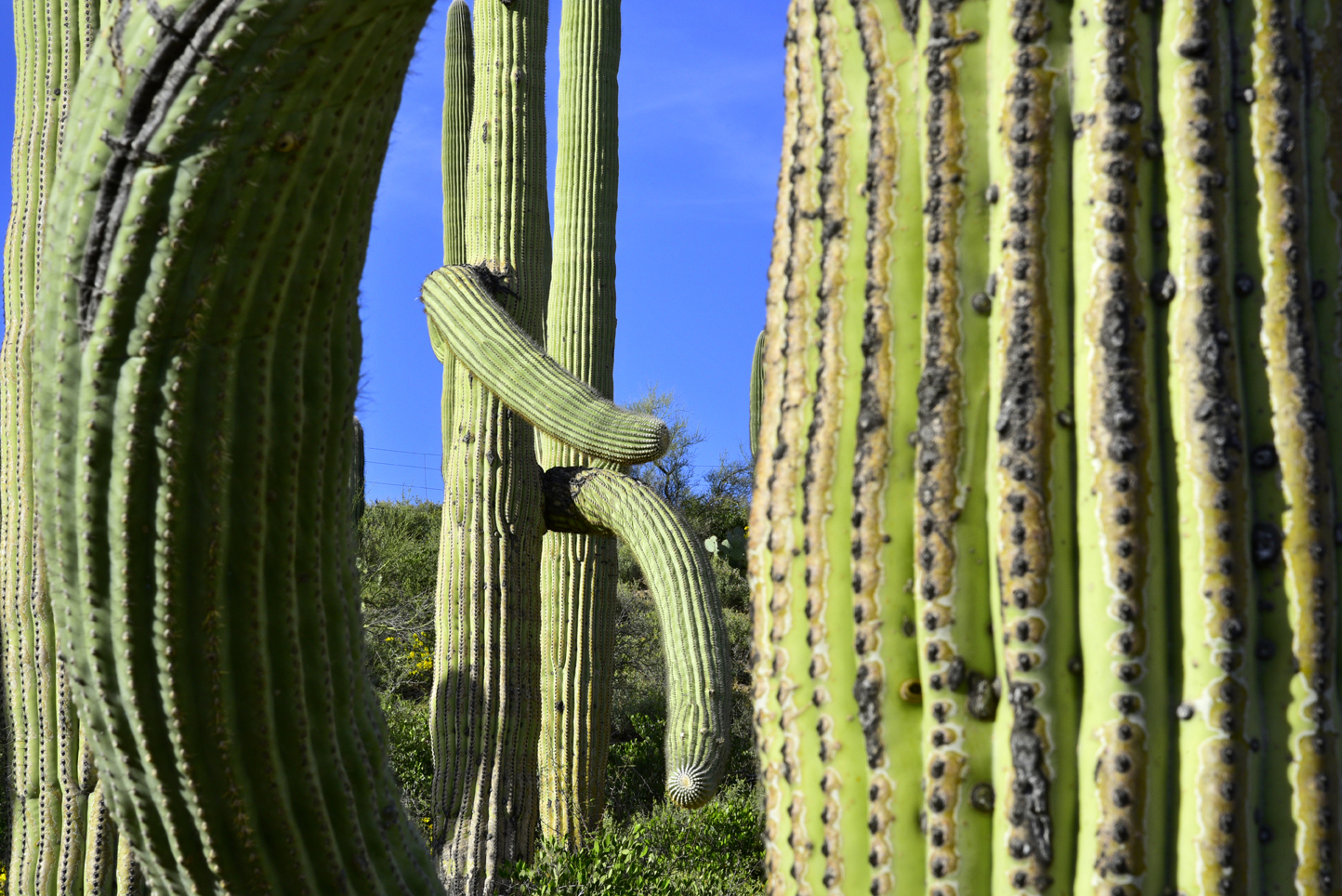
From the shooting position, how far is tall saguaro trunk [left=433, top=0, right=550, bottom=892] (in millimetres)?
5344

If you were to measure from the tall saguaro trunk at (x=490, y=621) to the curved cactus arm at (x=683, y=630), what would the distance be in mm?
452

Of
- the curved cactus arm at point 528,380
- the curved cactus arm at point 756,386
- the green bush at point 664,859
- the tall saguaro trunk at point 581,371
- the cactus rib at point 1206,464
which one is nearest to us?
the cactus rib at point 1206,464

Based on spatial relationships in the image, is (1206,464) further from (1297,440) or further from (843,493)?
(843,493)

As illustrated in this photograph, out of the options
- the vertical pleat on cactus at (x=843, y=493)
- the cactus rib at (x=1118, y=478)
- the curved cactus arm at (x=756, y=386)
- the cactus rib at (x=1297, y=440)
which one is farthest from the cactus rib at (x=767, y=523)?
the curved cactus arm at (x=756, y=386)

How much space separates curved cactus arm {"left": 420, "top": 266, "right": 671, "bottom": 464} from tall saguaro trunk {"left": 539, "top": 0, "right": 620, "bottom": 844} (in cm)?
216

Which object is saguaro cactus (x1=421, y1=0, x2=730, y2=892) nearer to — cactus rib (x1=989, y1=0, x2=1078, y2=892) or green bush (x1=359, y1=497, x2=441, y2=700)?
cactus rib (x1=989, y1=0, x2=1078, y2=892)

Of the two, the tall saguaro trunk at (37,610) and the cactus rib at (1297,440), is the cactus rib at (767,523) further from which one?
the tall saguaro trunk at (37,610)

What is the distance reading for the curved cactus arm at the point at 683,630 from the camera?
160 inches

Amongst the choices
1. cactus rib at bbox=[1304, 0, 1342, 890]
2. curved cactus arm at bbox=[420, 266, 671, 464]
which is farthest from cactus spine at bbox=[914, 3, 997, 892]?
curved cactus arm at bbox=[420, 266, 671, 464]

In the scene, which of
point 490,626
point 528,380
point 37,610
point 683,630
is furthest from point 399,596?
point 37,610

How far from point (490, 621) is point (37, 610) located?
2427 millimetres

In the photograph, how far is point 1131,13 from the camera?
1143 millimetres

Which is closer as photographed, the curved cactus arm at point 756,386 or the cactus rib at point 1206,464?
the cactus rib at point 1206,464

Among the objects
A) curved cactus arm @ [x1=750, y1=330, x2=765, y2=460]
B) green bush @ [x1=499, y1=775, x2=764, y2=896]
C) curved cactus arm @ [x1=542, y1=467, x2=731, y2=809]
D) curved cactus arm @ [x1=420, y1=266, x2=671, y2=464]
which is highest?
curved cactus arm @ [x1=750, y1=330, x2=765, y2=460]
